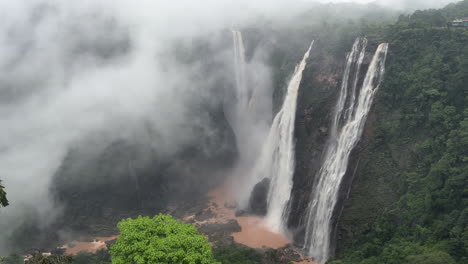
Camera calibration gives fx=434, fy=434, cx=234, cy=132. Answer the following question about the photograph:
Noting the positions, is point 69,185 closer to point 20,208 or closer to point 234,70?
point 20,208

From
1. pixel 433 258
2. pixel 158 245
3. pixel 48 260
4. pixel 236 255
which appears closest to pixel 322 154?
pixel 236 255

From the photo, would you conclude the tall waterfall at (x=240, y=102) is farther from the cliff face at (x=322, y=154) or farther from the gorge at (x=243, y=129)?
the cliff face at (x=322, y=154)

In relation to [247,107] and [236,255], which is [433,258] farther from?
[247,107]

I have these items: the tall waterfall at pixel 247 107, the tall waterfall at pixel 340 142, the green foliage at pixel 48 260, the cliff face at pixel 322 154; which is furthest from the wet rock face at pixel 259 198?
the green foliage at pixel 48 260

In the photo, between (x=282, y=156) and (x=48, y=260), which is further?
(x=282, y=156)

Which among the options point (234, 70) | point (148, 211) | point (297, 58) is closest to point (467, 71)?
point (297, 58)

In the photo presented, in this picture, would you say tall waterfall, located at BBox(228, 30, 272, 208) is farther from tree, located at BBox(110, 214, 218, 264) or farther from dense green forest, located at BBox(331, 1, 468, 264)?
tree, located at BBox(110, 214, 218, 264)
